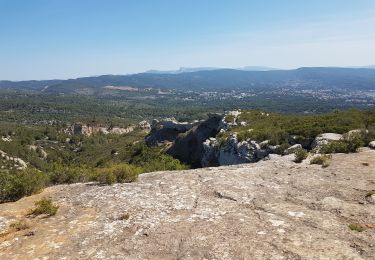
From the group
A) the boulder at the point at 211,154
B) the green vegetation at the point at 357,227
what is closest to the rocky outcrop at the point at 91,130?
the boulder at the point at 211,154

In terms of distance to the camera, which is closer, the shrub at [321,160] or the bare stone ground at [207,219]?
the bare stone ground at [207,219]

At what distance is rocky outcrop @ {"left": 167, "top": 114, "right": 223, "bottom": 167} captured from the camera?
65.5 m

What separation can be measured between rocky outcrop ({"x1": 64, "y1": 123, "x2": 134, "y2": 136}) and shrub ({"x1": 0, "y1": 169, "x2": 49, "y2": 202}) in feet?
547

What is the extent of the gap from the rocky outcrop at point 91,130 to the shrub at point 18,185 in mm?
166592

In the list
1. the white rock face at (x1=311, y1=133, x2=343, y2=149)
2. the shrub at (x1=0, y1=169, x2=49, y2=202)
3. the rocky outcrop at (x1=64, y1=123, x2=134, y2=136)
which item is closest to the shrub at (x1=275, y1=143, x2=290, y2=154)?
the white rock face at (x1=311, y1=133, x2=343, y2=149)

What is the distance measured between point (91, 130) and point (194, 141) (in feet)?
421

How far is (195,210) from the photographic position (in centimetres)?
1257

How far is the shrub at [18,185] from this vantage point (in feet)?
49.3

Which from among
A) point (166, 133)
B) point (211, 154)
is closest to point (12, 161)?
point (166, 133)

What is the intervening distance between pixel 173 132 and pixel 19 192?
74.0 metres

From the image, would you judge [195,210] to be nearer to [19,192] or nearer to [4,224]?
[4,224]

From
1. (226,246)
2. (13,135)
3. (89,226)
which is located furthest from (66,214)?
(13,135)

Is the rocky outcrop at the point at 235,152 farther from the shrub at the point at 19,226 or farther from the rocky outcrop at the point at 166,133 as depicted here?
the rocky outcrop at the point at 166,133

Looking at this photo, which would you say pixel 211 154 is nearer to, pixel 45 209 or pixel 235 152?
pixel 235 152
